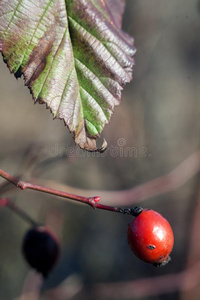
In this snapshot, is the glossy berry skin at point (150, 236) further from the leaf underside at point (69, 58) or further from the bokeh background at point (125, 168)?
the bokeh background at point (125, 168)

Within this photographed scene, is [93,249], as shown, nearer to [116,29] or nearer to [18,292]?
[18,292]

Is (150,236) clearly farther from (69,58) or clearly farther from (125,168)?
(125,168)

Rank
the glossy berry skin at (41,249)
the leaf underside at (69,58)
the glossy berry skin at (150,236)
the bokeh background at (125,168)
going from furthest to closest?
the bokeh background at (125,168) < the glossy berry skin at (41,249) < the glossy berry skin at (150,236) < the leaf underside at (69,58)

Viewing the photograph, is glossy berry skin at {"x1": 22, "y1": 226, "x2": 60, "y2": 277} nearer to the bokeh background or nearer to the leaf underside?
the leaf underside

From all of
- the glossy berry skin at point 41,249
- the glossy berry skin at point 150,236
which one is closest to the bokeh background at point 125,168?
the glossy berry skin at point 41,249

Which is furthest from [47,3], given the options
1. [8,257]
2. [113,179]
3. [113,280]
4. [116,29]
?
[113,280]

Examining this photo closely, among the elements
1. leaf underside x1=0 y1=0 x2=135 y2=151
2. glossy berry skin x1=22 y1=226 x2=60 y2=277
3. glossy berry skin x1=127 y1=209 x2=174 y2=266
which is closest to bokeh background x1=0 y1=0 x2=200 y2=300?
glossy berry skin x1=22 y1=226 x2=60 y2=277
